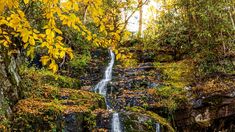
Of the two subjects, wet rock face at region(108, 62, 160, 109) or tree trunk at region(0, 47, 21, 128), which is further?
wet rock face at region(108, 62, 160, 109)

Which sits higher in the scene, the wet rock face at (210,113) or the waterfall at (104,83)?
the waterfall at (104,83)

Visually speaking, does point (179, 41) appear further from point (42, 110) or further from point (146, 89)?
point (42, 110)

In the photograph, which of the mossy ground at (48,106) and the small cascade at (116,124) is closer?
the mossy ground at (48,106)

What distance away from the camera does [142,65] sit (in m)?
16.8

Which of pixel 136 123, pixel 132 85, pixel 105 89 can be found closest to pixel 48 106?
pixel 136 123

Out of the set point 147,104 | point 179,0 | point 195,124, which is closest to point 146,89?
point 147,104

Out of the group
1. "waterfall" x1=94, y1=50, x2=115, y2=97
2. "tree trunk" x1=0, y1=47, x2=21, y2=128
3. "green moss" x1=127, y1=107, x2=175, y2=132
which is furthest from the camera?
"waterfall" x1=94, y1=50, x2=115, y2=97

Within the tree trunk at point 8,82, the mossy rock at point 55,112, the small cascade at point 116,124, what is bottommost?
the small cascade at point 116,124

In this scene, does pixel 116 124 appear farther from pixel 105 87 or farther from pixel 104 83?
pixel 104 83

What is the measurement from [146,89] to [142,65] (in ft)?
11.5

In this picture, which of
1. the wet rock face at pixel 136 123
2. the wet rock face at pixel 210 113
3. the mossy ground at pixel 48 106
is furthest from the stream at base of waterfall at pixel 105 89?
the wet rock face at pixel 210 113

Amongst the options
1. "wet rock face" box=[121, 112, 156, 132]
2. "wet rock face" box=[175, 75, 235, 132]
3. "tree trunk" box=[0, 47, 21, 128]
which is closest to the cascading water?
"wet rock face" box=[121, 112, 156, 132]

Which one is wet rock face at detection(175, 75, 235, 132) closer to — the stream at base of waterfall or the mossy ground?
the stream at base of waterfall

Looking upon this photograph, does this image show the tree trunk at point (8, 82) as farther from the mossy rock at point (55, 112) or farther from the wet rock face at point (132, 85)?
the wet rock face at point (132, 85)
